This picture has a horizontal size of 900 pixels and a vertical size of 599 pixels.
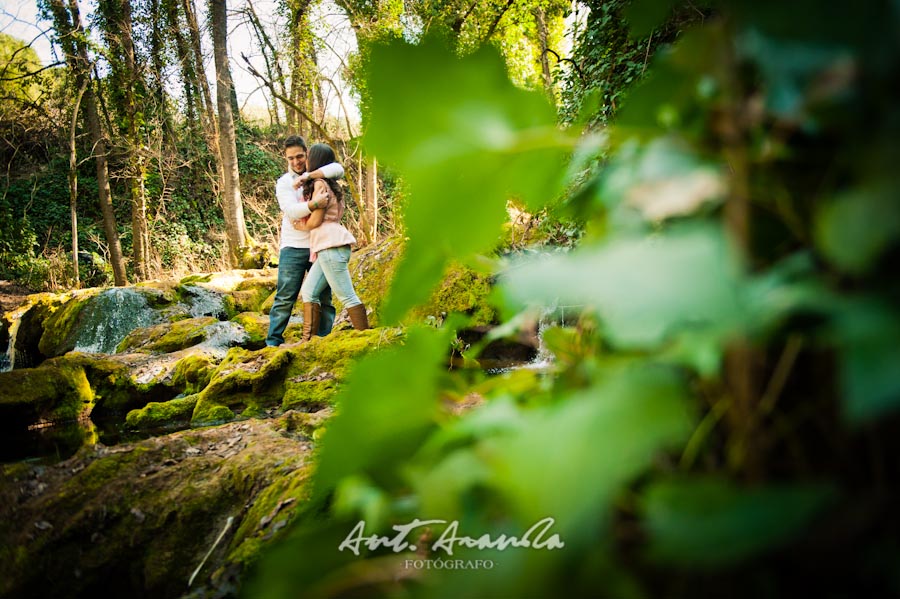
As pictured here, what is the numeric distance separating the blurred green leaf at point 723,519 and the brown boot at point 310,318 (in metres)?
5.98

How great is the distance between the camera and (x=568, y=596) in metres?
0.24

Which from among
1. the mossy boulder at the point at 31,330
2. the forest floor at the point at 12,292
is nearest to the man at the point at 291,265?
the mossy boulder at the point at 31,330

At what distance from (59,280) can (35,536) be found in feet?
56.6

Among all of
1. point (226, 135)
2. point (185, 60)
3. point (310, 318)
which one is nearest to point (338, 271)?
point (310, 318)

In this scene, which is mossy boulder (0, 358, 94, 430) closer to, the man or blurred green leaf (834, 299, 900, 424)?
the man

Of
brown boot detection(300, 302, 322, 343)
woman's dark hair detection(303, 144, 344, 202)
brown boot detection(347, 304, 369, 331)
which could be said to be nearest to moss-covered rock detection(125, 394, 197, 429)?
brown boot detection(300, 302, 322, 343)

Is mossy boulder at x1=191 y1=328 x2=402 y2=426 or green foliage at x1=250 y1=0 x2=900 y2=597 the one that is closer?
green foliage at x1=250 y1=0 x2=900 y2=597

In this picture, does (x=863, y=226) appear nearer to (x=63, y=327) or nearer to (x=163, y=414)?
(x=163, y=414)

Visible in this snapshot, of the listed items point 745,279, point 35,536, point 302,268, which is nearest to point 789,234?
point 745,279

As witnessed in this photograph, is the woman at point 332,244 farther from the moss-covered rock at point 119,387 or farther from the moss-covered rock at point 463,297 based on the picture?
the moss-covered rock at point 119,387

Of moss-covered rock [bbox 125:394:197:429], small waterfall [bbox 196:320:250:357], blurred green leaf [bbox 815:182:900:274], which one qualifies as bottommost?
moss-covered rock [bbox 125:394:197:429]

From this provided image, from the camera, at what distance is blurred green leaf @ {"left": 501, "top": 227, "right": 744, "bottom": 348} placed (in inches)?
8.3

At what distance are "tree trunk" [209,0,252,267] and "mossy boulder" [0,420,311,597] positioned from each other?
12.8 meters

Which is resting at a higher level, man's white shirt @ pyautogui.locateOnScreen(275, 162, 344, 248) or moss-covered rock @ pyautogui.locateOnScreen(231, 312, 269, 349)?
man's white shirt @ pyautogui.locateOnScreen(275, 162, 344, 248)
